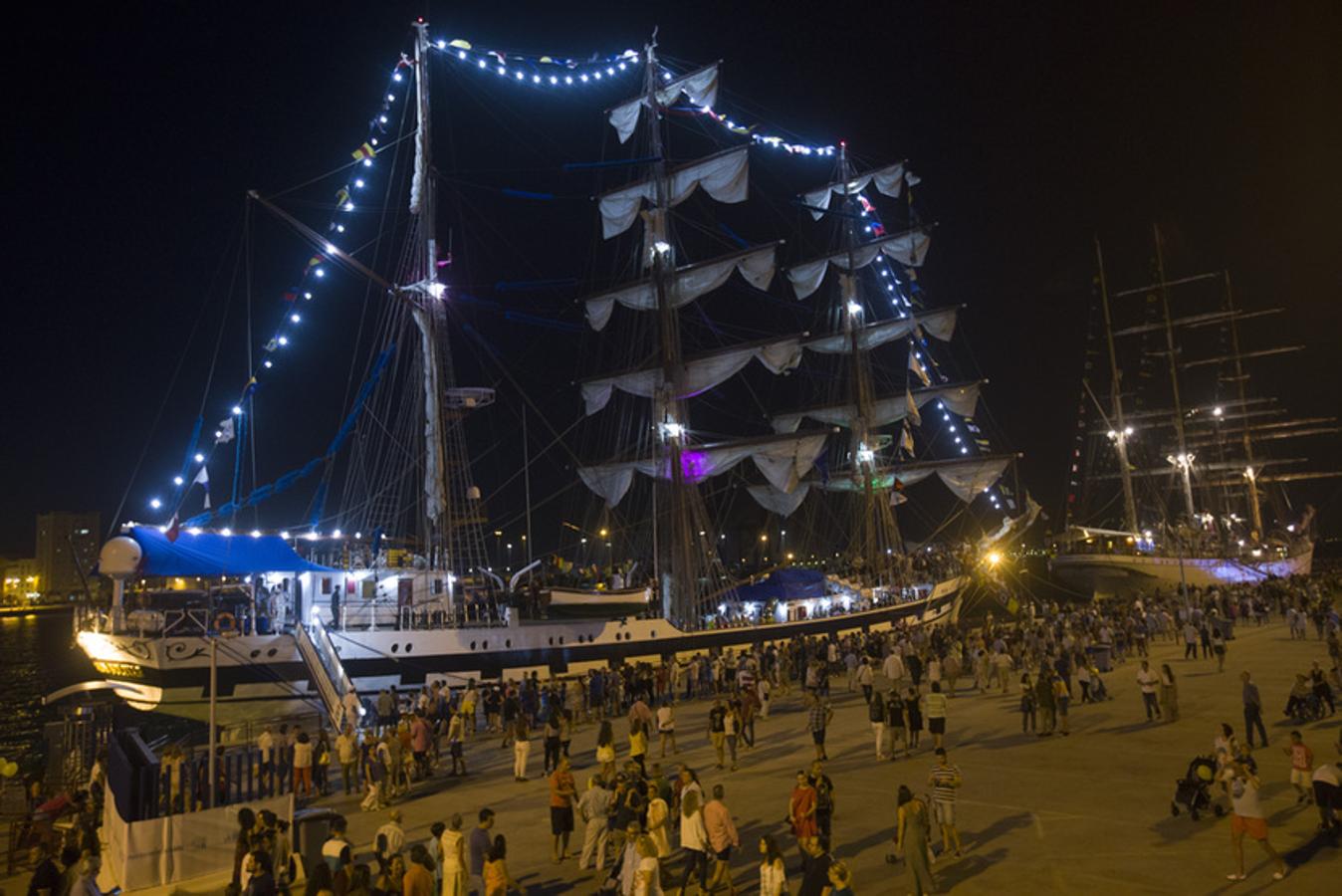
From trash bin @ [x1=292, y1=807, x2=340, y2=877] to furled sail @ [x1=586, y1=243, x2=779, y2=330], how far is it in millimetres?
32819

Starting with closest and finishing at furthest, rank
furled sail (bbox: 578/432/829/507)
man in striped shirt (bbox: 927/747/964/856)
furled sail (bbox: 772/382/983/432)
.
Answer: man in striped shirt (bbox: 927/747/964/856) → furled sail (bbox: 578/432/829/507) → furled sail (bbox: 772/382/983/432)

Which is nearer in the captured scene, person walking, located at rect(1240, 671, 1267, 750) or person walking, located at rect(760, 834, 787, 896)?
person walking, located at rect(760, 834, 787, 896)

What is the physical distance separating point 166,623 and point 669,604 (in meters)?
19.4

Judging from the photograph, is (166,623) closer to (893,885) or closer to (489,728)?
(489,728)

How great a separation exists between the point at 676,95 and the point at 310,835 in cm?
4223

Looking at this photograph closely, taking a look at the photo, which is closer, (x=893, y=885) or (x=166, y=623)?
(x=893, y=885)

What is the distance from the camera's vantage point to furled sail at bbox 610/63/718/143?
43781 mm

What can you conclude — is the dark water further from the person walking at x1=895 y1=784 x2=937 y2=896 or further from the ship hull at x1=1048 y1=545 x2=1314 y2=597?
the ship hull at x1=1048 y1=545 x2=1314 y2=597

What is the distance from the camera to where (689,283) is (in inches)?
1657

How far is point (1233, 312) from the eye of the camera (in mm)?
69312

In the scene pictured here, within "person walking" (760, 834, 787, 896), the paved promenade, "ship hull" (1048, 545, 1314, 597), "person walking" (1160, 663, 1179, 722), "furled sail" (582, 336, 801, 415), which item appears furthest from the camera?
"ship hull" (1048, 545, 1314, 597)

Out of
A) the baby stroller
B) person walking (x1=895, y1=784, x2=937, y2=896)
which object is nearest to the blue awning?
person walking (x1=895, y1=784, x2=937, y2=896)

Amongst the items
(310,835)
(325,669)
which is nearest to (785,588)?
(325,669)

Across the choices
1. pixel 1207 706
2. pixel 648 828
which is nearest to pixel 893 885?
pixel 648 828
